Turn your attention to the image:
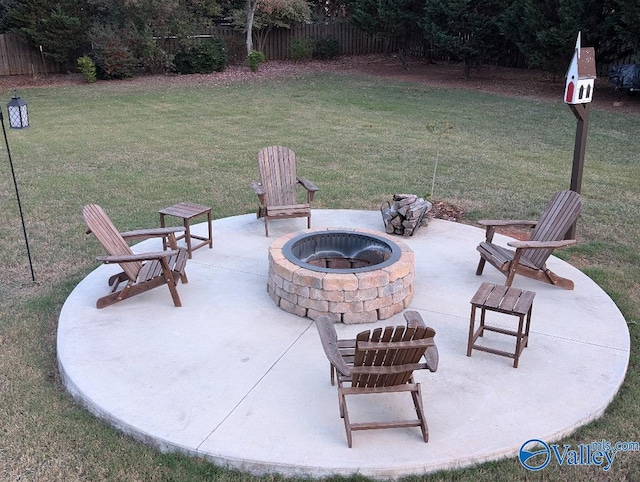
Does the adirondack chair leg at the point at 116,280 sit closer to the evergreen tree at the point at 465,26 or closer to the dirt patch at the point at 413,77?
the dirt patch at the point at 413,77

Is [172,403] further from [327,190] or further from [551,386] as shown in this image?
[327,190]

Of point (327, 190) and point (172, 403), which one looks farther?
point (327, 190)

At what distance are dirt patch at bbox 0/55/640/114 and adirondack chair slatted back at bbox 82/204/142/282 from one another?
1379 cm

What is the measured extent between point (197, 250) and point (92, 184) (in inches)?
139

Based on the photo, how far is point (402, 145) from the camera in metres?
11.5

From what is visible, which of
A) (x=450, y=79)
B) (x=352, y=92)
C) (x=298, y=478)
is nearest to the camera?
(x=298, y=478)

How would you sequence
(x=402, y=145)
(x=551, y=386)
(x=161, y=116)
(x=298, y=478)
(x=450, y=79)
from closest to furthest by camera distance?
(x=298, y=478) < (x=551, y=386) < (x=402, y=145) < (x=161, y=116) < (x=450, y=79)

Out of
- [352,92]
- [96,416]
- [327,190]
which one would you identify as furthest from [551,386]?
[352,92]

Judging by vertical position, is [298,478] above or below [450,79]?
below

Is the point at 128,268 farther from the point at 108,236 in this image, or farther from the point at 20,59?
the point at 20,59

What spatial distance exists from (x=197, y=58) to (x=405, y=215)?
16596 mm

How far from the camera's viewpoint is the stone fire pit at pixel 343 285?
459 centimetres

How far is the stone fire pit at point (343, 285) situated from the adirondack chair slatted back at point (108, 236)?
3.85ft

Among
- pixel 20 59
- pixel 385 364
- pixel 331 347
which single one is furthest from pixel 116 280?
pixel 20 59
